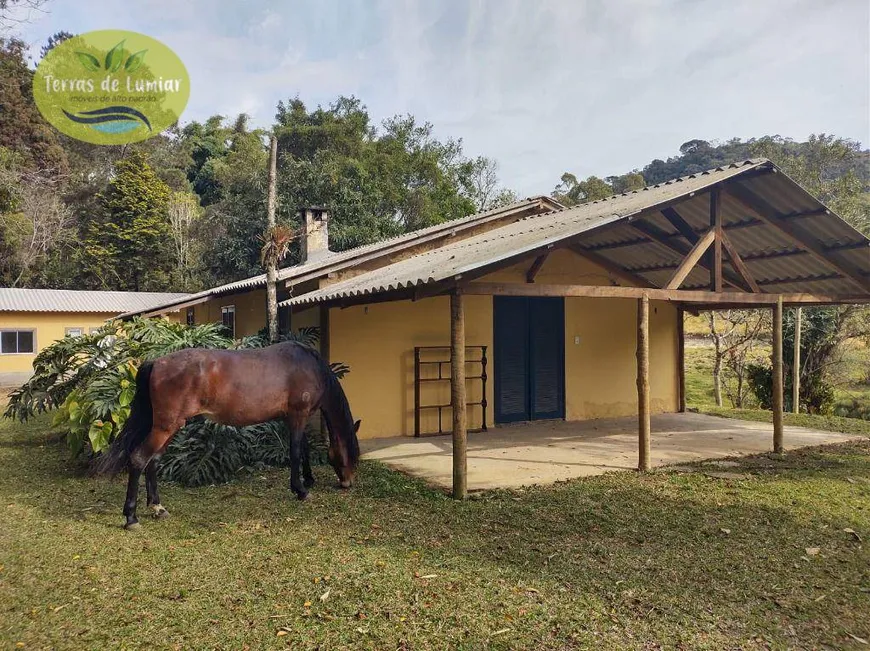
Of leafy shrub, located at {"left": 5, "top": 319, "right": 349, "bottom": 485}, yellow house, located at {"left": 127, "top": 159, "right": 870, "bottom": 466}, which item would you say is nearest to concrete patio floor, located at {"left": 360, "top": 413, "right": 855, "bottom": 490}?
yellow house, located at {"left": 127, "top": 159, "right": 870, "bottom": 466}

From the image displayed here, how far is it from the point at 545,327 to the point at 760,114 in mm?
7185

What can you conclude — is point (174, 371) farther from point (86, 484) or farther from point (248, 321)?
point (248, 321)

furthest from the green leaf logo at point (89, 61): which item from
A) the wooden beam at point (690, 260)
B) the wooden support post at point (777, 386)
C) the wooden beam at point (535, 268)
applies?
the wooden support post at point (777, 386)

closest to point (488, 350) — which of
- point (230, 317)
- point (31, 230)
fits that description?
point (230, 317)

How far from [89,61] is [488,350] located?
2909 centimetres

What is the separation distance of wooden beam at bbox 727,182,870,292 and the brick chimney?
8.75 m

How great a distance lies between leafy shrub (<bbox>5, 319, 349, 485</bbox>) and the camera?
613 centimetres

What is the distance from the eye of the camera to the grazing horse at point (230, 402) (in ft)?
15.9

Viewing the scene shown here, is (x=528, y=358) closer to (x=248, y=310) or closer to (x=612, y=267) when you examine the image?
(x=612, y=267)

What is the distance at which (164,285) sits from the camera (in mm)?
29516

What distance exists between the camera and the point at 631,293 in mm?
6480

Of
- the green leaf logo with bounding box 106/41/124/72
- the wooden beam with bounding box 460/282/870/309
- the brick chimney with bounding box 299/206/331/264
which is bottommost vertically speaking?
the wooden beam with bounding box 460/282/870/309

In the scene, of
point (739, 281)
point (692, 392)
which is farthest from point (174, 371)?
point (692, 392)

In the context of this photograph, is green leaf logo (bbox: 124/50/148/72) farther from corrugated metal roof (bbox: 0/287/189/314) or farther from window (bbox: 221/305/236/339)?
window (bbox: 221/305/236/339)
